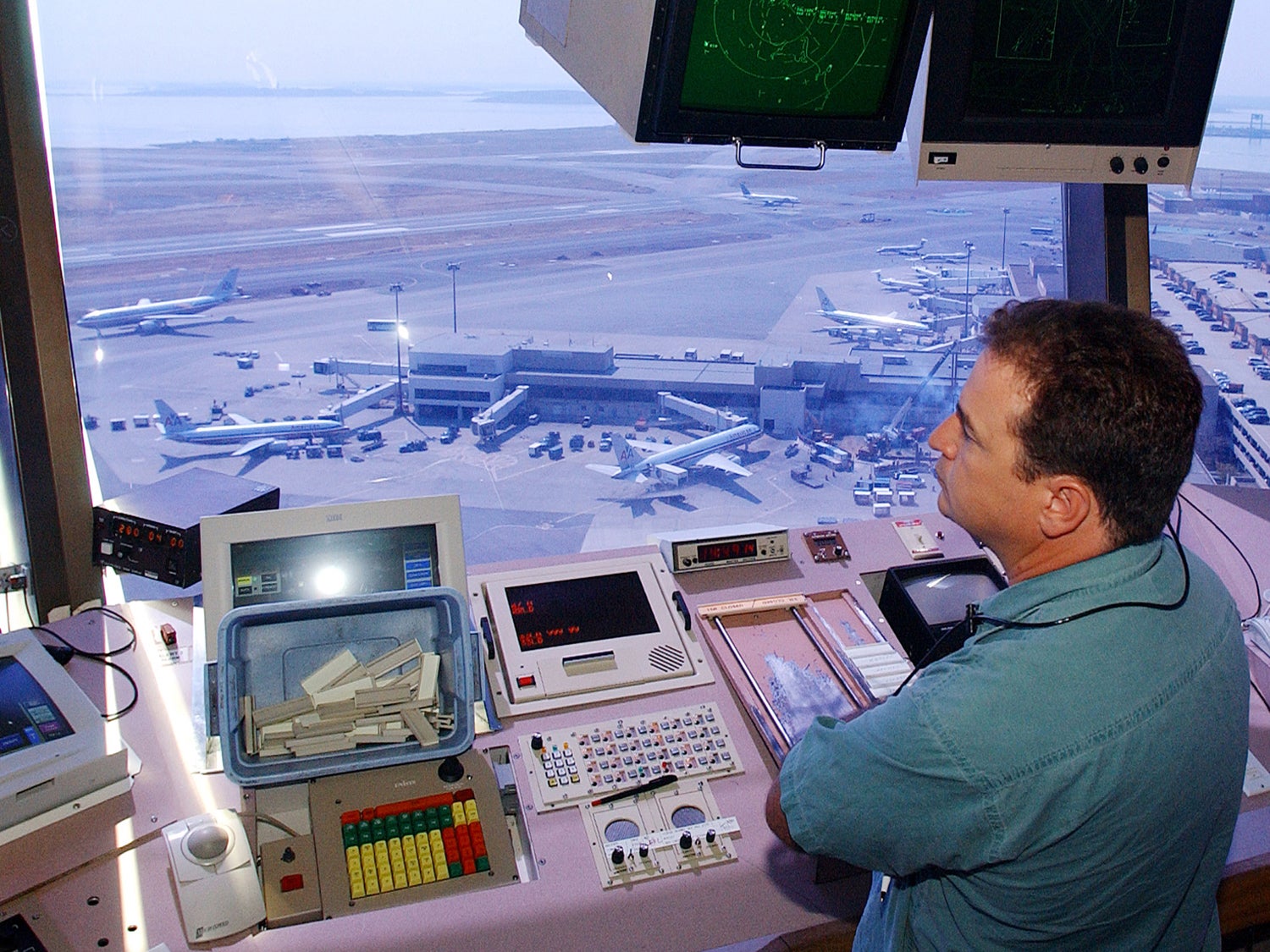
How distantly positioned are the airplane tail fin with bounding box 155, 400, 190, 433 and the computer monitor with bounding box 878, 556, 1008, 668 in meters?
1.63

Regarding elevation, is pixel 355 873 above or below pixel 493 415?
below

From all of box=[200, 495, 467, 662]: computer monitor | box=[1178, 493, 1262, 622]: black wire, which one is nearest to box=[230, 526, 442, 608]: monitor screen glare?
box=[200, 495, 467, 662]: computer monitor

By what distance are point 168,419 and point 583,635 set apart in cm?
118

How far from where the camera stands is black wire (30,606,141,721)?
1.88 metres

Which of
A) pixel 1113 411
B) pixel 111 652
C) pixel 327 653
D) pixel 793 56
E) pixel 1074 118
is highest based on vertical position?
pixel 793 56

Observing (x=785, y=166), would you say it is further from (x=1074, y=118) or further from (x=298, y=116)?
(x=298, y=116)

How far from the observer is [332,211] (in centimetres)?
249

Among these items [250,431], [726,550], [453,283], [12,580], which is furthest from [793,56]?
[12,580]

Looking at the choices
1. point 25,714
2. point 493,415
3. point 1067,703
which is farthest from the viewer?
point 493,415

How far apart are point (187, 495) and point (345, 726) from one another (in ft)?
2.80

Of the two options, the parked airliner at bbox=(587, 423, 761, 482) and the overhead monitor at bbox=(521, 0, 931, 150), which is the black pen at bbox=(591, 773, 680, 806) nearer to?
the overhead monitor at bbox=(521, 0, 931, 150)

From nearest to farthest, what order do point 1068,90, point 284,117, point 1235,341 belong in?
1. point 1068,90
2. point 284,117
3. point 1235,341

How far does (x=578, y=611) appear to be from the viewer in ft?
6.66

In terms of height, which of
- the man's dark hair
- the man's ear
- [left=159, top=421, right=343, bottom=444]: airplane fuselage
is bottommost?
[left=159, top=421, right=343, bottom=444]: airplane fuselage
